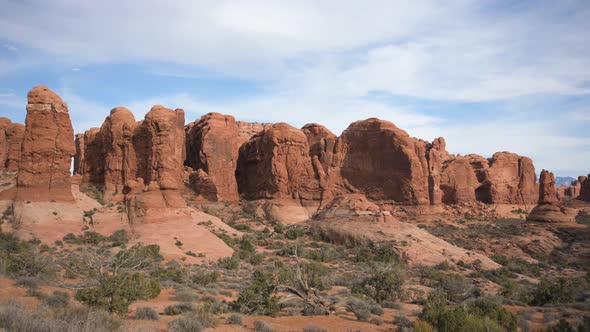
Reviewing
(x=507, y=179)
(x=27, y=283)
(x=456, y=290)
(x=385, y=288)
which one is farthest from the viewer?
(x=507, y=179)

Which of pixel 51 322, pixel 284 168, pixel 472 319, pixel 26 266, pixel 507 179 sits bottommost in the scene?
pixel 26 266

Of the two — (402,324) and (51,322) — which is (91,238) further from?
(402,324)

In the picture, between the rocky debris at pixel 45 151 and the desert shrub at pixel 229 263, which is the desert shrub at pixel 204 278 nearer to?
the desert shrub at pixel 229 263

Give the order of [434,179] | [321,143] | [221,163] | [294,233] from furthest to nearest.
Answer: [434,179] < [321,143] < [221,163] < [294,233]

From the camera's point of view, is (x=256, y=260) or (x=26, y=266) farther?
(x=256, y=260)

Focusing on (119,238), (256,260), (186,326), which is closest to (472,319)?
(186,326)

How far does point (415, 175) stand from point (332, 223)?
657 inches

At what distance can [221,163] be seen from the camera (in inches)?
1849

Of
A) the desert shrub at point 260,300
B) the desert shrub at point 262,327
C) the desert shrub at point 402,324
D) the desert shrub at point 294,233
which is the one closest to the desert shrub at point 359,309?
the desert shrub at point 402,324

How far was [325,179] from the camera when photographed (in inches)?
1775

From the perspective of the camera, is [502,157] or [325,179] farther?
[502,157]

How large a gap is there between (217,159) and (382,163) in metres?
18.6

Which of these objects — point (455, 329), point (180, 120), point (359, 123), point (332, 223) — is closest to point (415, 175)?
point (359, 123)

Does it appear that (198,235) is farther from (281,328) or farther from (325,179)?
(325,179)
